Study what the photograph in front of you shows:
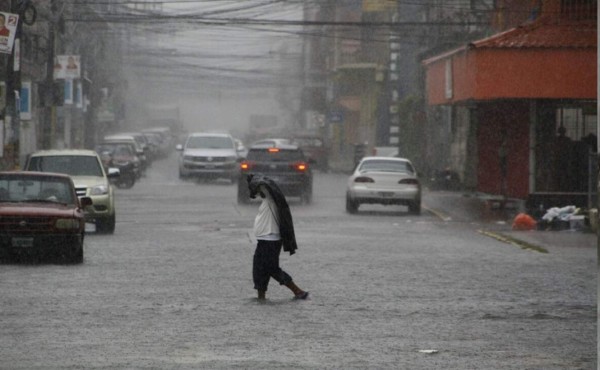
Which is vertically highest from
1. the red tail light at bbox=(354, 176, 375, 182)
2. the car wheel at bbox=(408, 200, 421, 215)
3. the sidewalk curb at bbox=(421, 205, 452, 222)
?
the red tail light at bbox=(354, 176, 375, 182)

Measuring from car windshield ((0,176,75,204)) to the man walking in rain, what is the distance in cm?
668

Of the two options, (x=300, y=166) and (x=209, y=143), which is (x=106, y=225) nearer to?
(x=300, y=166)

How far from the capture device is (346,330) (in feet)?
49.6

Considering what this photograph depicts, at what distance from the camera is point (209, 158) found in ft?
201

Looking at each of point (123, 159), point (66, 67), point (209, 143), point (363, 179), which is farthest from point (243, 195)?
point (209, 143)

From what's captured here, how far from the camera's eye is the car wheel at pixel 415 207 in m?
40.9

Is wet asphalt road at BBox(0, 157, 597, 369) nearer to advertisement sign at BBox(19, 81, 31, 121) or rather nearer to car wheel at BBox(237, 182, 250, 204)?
advertisement sign at BBox(19, 81, 31, 121)

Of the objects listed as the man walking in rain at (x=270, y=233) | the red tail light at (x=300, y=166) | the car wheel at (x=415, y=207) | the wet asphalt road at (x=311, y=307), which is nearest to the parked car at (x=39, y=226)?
the wet asphalt road at (x=311, y=307)

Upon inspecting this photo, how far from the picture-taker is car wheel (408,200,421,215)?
1609 inches

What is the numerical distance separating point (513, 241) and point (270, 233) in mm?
12136

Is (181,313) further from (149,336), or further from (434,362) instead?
(434,362)

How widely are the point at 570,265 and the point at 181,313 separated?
8.99 meters

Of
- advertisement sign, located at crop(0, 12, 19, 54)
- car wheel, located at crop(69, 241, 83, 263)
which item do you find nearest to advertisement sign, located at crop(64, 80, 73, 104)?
advertisement sign, located at crop(0, 12, 19, 54)

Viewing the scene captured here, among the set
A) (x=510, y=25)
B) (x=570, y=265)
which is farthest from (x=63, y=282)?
(x=510, y=25)
